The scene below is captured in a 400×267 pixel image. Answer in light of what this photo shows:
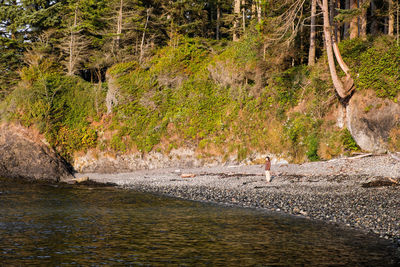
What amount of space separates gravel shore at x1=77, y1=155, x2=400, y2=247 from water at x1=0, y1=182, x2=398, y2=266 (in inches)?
44.7

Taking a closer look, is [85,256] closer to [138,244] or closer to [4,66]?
[138,244]

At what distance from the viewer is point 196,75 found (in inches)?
1175

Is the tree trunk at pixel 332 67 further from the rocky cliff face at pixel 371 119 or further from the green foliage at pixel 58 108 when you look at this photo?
the green foliage at pixel 58 108

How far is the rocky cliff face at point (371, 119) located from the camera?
19.8 m

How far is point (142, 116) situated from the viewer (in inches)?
1163

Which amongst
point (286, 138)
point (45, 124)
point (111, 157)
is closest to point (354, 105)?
point (286, 138)

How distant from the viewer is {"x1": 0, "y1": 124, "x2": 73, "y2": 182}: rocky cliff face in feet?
85.7

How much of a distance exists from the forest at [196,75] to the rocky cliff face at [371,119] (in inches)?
13.3

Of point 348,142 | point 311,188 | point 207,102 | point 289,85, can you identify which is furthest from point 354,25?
point 311,188

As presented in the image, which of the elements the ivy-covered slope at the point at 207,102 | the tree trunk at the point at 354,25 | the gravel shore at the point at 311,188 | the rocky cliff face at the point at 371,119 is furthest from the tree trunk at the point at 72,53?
Result: the rocky cliff face at the point at 371,119

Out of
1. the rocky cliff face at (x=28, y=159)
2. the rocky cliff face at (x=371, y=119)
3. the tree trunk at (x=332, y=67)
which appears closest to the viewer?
the rocky cliff face at (x=371, y=119)

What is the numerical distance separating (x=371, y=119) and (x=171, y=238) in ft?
49.4

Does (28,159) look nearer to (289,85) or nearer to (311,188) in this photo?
(289,85)

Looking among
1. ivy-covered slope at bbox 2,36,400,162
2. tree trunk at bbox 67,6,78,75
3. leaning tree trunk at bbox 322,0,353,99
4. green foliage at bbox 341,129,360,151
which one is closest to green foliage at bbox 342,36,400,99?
ivy-covered slope at bbox 2,36,400,162
